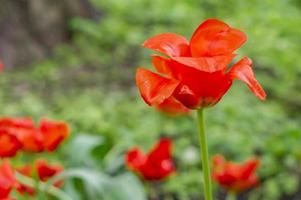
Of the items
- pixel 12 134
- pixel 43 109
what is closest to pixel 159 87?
pixel 12 134

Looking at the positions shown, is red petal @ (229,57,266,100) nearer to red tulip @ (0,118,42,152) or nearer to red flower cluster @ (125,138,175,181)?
red tulip @ (0,118,42,152)

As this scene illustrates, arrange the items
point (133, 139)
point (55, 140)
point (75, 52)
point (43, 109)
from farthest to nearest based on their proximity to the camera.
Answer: point (75, 52) < point (43, 109) < point (133, 139) < point (55, 140)

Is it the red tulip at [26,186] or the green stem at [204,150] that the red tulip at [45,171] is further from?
the green stem at [204,150]

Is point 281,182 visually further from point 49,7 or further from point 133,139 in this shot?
point 49,7

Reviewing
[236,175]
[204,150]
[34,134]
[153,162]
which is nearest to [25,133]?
[34,134]

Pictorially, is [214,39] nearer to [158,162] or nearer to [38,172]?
[38,172]

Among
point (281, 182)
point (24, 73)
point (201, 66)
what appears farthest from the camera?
point (24, 73)

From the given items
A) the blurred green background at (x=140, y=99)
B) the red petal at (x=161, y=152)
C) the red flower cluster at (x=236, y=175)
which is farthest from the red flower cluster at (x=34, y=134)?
the red flower cluster at (x=236, y=175)
